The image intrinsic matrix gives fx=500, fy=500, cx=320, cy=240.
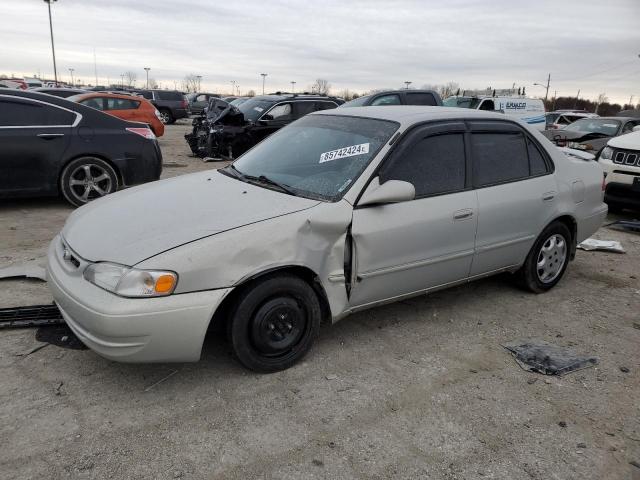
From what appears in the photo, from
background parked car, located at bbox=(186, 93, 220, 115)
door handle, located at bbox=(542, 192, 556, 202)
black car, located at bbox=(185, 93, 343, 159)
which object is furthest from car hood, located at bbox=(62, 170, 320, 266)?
background parked car, located at bbox=(186, 93, 220, 115)

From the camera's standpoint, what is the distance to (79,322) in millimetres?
2742

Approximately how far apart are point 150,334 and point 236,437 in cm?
69

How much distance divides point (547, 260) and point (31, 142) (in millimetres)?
6230

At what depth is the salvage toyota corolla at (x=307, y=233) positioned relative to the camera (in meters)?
2.68

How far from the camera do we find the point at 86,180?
22.5ft

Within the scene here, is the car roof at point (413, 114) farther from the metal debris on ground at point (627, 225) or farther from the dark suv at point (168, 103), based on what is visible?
the dark suv at point (168, 103)

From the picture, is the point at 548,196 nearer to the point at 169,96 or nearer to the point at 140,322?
the point at 140,322

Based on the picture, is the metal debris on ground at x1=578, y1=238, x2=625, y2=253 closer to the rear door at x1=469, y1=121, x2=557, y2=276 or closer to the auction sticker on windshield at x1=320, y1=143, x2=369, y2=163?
the rear door at x1=469, y1=121, x2=557, y2=276

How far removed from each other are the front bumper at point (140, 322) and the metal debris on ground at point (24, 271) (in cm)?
179

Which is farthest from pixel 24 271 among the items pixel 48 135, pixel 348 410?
pixel 348 410

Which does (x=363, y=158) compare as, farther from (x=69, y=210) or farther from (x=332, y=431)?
(x=69, y=210)

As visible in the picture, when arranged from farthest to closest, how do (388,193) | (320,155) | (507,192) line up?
(507,192), (320,155), (388,193)

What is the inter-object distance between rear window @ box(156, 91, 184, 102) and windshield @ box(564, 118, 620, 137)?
21.1 m

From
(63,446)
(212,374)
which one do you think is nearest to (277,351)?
(212,374)
